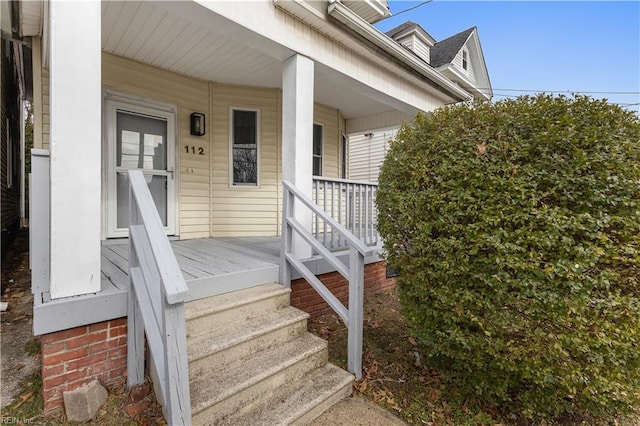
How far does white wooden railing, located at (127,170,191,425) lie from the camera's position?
4.92ft

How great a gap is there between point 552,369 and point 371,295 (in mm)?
2635

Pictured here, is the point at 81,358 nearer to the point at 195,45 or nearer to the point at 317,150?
the point at 195,45

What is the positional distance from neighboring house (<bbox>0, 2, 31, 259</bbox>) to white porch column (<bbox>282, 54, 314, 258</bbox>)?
297 centimetres

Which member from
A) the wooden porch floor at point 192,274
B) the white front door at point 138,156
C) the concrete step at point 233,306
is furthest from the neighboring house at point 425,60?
the concrete step at point 233,306

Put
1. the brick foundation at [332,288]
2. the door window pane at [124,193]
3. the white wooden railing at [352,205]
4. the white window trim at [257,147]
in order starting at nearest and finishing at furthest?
the brick foundation at [332,288] → the white wooden railing at [352,205] → the door window pane at [124,193] → the white window trim at [257,147]

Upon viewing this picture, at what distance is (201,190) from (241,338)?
3.29 m

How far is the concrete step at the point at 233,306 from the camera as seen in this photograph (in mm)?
2336

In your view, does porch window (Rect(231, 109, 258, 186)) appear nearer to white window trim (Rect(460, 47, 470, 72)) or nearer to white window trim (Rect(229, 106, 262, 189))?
white window trim (Rect(229, 106, 262, 189))

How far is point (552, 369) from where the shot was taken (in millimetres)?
1943

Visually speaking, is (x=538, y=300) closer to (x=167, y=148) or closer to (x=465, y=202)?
(x=465, y=202)

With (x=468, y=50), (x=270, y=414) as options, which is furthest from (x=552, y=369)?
(x=468, y=50)

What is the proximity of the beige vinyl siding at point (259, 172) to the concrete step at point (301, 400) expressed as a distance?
3.37 meters

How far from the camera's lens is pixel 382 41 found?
412 centimetres

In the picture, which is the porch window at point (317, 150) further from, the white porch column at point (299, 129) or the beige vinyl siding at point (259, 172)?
the white porch column at point (299, 129)
